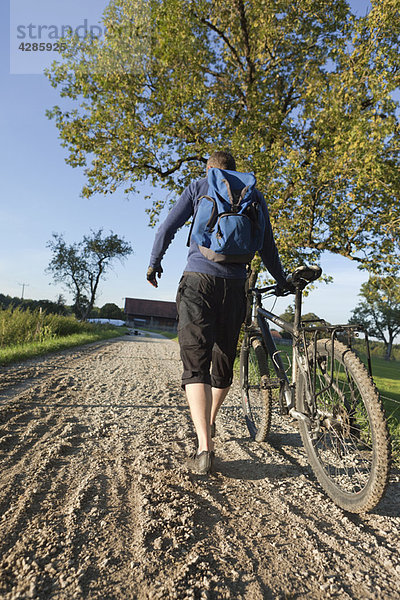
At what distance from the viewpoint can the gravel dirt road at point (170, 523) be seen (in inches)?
52.4

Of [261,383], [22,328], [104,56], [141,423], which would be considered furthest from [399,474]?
[104,56]

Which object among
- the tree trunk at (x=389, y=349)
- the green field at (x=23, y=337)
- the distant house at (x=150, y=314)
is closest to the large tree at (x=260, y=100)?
the green field at (x=23, y=337)

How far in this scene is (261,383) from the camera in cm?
307

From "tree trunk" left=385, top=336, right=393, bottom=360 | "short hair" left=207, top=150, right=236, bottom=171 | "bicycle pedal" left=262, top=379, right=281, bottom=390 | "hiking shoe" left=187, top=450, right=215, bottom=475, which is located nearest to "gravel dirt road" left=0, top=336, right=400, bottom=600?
"hiking shoe" left=187, top=450, right=215, bottom=475

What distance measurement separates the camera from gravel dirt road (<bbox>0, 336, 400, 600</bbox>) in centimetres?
133

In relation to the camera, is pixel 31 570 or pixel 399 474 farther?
pixel 399 474

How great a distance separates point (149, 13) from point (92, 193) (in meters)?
5.99

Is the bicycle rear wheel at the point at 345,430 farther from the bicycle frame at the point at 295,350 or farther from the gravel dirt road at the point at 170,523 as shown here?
the gravel dirt road at the point at 170,523

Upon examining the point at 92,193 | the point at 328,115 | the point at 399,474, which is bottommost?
the point at 399,474

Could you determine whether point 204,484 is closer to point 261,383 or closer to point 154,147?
point 261,383

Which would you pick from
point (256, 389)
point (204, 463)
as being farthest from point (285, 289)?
point (204, 463)

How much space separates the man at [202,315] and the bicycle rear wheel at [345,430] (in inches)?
24.4

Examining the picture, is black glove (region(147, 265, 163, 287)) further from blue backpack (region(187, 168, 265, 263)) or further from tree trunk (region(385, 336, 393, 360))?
tree trunk (region(385, 336, 393, 360))

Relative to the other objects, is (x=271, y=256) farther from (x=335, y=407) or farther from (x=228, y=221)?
(x=335, y=407)
